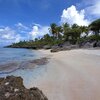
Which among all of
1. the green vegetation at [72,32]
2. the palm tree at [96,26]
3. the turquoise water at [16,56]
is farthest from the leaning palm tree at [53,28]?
the turquoise water at [16,56]

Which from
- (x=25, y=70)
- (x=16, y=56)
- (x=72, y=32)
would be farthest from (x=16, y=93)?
(x=72, y=32)

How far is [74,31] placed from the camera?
74812mm

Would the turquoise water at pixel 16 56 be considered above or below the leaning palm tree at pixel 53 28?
below

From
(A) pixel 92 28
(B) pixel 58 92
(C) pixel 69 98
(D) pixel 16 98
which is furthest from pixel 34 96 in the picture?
(A) pixel 92 28

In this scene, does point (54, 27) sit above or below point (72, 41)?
above

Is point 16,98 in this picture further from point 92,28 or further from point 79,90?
point 92,28

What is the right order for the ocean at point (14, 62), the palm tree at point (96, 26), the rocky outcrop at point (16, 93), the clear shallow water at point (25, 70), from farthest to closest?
1. the palm tree at point (96, 26)
2. the ocean at point (14, 62)
3. the clear shallow water at point (25, 70)
4. the rocky outcrop at point (16, 93)

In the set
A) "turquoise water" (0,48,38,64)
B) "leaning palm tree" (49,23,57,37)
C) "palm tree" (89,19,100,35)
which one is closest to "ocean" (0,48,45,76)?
"turquoise water" (0,48,38,64)

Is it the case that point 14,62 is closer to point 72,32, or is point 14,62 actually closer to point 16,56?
point 16,56

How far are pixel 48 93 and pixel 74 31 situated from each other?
68082 millimetres

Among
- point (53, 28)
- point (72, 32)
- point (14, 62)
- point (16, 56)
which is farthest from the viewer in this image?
point (53, 28)

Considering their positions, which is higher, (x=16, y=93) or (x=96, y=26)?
(x=96, y=26)

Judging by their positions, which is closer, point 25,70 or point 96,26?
point 25,70

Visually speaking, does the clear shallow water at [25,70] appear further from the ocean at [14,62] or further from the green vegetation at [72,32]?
the green vegetation at [72,32]
